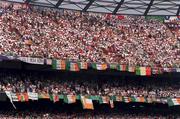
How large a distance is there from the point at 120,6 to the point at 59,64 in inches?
460

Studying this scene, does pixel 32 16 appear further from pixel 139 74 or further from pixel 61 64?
pixel 139 74

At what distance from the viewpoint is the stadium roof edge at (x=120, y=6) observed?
53250 millimetres

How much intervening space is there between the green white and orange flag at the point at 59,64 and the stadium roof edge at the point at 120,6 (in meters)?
8.30

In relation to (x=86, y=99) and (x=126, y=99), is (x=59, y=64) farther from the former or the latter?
(x=126, y=99)

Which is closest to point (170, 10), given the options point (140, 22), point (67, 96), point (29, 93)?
point (140, 22)

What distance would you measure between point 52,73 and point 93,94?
4.71m

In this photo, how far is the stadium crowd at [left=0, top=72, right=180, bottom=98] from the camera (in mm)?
46344

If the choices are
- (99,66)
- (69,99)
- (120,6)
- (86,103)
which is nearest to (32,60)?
(69,99)

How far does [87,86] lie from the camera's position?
5159 cm

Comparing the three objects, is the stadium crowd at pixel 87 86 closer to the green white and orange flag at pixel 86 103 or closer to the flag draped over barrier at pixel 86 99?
the flag draped over barrier at pixel 86 99

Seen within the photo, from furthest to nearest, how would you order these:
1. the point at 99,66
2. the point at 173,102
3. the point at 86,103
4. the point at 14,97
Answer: the point at 173,102 → the point at 99,66 → the point at 86,103 → the point at 14,97

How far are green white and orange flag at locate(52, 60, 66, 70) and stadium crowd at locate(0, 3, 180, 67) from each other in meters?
1.08

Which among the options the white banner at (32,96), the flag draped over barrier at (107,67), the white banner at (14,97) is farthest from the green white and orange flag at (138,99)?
the white banner at (14,97)

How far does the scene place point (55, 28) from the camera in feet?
179
